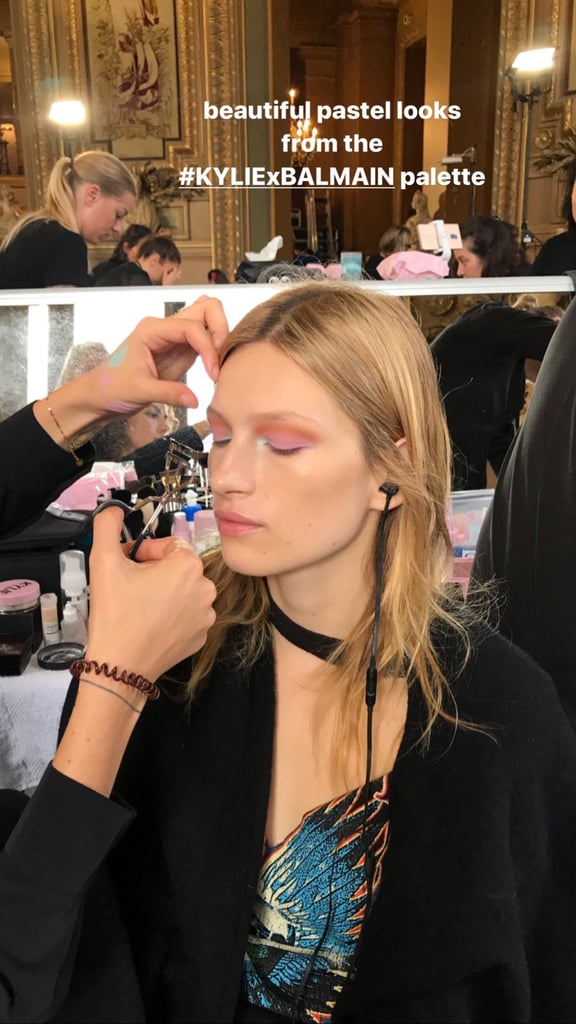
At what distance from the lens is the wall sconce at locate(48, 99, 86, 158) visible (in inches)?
190

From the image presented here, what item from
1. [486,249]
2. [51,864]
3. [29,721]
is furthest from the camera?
[486,249]

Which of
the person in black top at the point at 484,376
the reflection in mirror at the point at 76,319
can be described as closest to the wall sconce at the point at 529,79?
the person in black top at the point at 484,376

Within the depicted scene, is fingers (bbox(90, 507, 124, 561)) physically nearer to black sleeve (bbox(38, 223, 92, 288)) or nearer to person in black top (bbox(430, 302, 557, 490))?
person in black top (bbox(430, 302, 557, 490))

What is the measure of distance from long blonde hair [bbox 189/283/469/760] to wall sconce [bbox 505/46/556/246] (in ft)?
14.3

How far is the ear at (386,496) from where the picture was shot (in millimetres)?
794

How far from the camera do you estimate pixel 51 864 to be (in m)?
0.56

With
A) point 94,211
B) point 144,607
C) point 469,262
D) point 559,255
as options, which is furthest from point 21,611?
point 469,262

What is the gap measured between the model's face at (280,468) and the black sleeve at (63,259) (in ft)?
4.70

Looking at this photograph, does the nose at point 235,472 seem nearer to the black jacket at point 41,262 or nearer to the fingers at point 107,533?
the fingers at point 107,533

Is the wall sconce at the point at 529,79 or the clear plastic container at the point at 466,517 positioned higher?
the wall sconce at the point at 529,79

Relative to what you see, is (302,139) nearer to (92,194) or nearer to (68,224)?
(92,194)

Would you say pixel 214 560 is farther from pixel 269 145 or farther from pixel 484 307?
pixel 269 145

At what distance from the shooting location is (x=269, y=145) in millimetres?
4828

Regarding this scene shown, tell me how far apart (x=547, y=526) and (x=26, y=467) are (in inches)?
21.6
